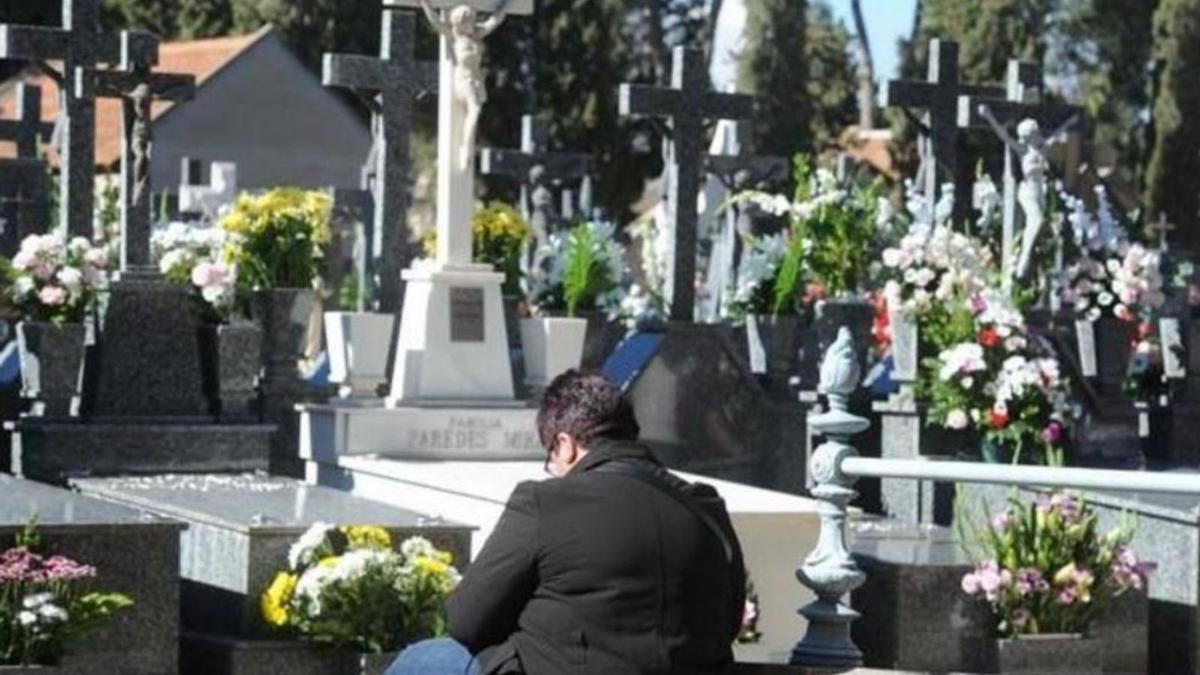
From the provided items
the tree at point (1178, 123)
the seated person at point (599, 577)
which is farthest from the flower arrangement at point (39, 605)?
the tree at point (1178, 123)

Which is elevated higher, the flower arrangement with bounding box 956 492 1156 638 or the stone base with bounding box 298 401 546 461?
the stone base with bounding box 298 401 546 461

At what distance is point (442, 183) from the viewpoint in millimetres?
16062

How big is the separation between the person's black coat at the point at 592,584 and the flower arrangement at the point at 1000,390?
330 inches

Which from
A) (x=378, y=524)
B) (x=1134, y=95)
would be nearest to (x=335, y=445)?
(x=378, y=524)

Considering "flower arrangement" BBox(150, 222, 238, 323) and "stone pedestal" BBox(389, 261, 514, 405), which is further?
"stone pedestal" BBox(389, 261, 514, 405)

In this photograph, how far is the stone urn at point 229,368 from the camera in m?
15.0

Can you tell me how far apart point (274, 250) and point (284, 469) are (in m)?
1.25

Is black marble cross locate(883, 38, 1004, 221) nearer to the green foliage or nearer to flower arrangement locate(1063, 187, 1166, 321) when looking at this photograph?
flower arrangement locate(1063, 187, 1166, 321)

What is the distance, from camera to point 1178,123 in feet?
159

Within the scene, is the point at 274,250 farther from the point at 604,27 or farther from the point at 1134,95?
the point at 1134,95

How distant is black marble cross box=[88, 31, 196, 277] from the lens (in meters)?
15.3

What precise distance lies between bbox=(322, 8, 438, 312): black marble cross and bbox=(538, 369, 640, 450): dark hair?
32.4 ft

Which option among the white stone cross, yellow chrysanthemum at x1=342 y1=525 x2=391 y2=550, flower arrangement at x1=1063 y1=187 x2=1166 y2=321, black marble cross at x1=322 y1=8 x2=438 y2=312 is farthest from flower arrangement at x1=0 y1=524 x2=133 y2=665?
flower arrangement at x1=1063 y1=187 x2=1166 y2=321

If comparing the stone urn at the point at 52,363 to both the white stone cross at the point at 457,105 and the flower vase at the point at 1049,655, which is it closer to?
the white stone cross at the point at 457,105
